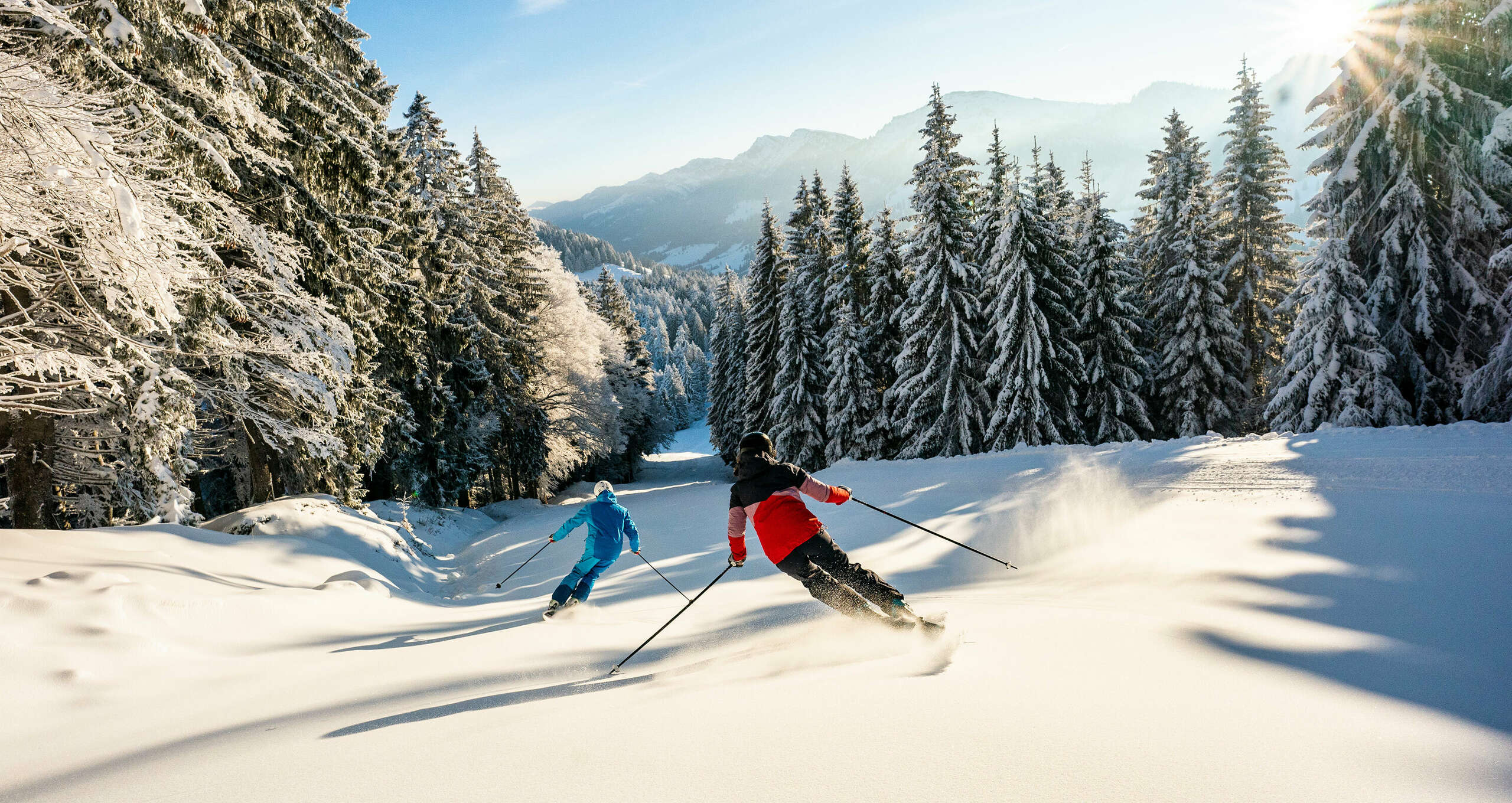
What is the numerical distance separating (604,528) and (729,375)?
38282 mm

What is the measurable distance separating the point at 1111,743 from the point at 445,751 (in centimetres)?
287

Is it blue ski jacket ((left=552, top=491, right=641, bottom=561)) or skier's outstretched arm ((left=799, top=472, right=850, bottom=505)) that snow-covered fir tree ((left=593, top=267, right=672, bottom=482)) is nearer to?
blue ski jacket ((left=552, top=491, right=641, bottom=561))

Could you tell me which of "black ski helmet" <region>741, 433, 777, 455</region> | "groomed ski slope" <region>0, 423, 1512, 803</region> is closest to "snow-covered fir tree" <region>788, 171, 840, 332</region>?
"groomed ski slope" <region>0, 423, 1512, 803</region>

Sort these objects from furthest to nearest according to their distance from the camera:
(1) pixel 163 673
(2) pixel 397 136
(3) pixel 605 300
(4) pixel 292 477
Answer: (3) pixel 605 300 < (2) pixel 397 136 < (4) pixel 292 477 < (1) pixel 163 673

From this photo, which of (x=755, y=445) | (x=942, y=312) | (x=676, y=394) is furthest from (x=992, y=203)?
(x=676, y=394)

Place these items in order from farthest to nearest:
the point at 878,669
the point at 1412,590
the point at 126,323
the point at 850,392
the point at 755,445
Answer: the point at 850,392 < the point at 126,323 < the point at 755,445 < the point at 1412,590 < the point at 878,669

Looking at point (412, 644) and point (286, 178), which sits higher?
point (286, 178)

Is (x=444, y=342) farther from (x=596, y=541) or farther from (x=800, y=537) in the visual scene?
(x=800, y=537)

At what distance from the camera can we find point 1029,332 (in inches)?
876

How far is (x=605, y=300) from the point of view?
164 ft

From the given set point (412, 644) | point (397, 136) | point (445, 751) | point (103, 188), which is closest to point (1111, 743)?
point (445, 751)

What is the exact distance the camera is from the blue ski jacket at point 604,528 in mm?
8039

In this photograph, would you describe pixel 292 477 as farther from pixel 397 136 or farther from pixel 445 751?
pixel 445 751

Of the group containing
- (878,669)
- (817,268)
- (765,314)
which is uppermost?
(817,268)
